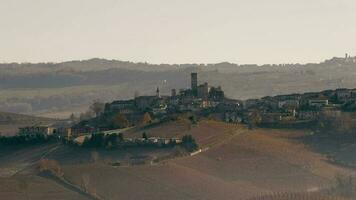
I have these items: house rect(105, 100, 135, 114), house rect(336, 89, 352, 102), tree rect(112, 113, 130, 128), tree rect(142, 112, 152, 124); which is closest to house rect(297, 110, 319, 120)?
house rect(336, 89, 352, 102)

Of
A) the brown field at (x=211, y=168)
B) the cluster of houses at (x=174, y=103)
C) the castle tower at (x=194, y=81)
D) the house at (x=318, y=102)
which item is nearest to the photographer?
the brown field at (x=211, y=168)

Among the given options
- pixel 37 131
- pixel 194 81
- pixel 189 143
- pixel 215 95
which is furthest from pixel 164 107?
pixel 189 143

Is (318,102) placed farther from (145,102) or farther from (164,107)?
(145,102)

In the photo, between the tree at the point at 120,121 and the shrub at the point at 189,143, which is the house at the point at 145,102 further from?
the shrub at the point at 189,143

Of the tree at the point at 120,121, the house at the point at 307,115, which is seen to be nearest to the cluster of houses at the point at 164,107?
the tree at the point at 120,121

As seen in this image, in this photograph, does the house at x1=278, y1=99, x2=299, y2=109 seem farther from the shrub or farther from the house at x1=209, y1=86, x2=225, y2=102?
the shrub

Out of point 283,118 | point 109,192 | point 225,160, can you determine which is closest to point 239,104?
point 283,118

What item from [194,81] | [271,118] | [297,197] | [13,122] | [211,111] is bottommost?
[297,197]
